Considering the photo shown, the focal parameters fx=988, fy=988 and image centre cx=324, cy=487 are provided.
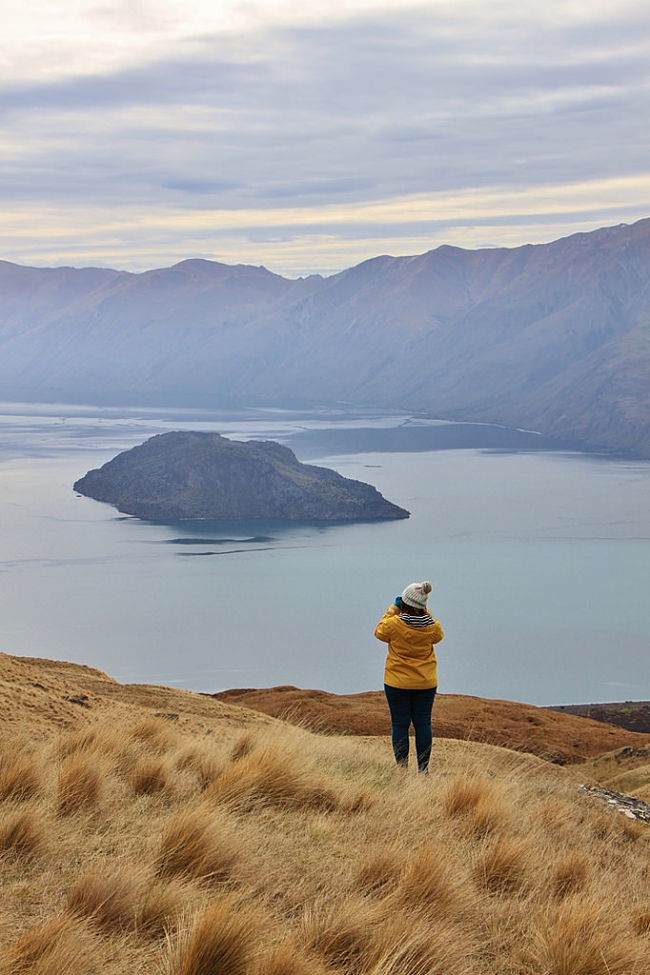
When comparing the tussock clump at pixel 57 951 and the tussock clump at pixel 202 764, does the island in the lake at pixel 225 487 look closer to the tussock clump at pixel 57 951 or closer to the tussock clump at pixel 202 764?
the tussock clump at pixel 202 764

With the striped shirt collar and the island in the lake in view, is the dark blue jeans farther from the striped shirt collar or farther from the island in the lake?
the island in the lake

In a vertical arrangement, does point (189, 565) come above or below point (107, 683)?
below

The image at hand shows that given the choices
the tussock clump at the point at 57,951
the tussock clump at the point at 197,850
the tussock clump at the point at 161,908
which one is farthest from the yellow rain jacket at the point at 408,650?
the tussock clump at the point at 57,951

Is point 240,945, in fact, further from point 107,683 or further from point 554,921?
point 107,683

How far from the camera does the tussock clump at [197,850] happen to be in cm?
455

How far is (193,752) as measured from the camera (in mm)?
7059

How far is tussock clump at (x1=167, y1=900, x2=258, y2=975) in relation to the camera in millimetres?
3547

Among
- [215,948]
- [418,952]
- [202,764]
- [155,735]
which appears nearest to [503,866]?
[418,952]

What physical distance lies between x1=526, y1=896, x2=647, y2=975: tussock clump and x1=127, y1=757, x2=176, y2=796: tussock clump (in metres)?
2.61

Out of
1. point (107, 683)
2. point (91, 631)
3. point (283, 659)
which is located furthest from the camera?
point (91, 631)

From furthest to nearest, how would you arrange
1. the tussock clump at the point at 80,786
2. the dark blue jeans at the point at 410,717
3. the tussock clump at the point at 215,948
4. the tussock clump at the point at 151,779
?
the dark blue jeans at the point at 410,717 → the tussock clump at the point at 151,779 → the tussock clump at the point at 80,786 → the tussock clump at the point at 215,948

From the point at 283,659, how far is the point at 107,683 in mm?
→ 44799

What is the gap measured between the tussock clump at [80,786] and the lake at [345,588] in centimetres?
4866

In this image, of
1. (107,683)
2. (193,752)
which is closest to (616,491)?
(107,683)
